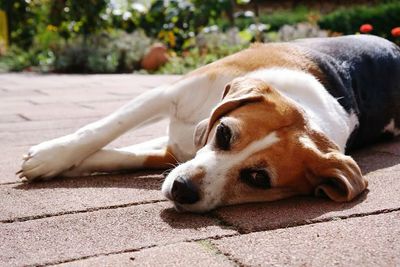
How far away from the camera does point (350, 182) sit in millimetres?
2727

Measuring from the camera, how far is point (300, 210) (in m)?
2.64

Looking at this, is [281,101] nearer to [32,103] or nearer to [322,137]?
[322,137]

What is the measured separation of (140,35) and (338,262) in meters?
9.81

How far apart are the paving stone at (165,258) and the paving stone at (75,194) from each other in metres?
0.64

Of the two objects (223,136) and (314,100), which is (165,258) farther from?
(314,100)

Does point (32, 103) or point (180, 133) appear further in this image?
point (32, 103)

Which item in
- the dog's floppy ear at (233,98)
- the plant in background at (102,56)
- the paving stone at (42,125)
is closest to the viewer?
the dog's floppy ear at (233,98)

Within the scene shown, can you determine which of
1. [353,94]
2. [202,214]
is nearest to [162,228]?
[202,214]

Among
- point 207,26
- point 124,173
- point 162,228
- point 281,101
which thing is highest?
point 281,101

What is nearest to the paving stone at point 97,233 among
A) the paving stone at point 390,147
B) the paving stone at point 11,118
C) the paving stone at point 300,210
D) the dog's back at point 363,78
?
the paving stone at point 300,210

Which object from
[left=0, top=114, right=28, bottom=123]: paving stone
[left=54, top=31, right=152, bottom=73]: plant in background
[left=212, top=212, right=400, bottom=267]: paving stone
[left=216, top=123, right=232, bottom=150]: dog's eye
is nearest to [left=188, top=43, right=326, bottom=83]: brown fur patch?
[left=216, top=123, right=232, bottom=150]: dog's eye

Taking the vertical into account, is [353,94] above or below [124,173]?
above

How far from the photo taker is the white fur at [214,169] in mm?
2613

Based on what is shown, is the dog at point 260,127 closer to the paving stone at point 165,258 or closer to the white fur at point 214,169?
the white fur at point 214,169
